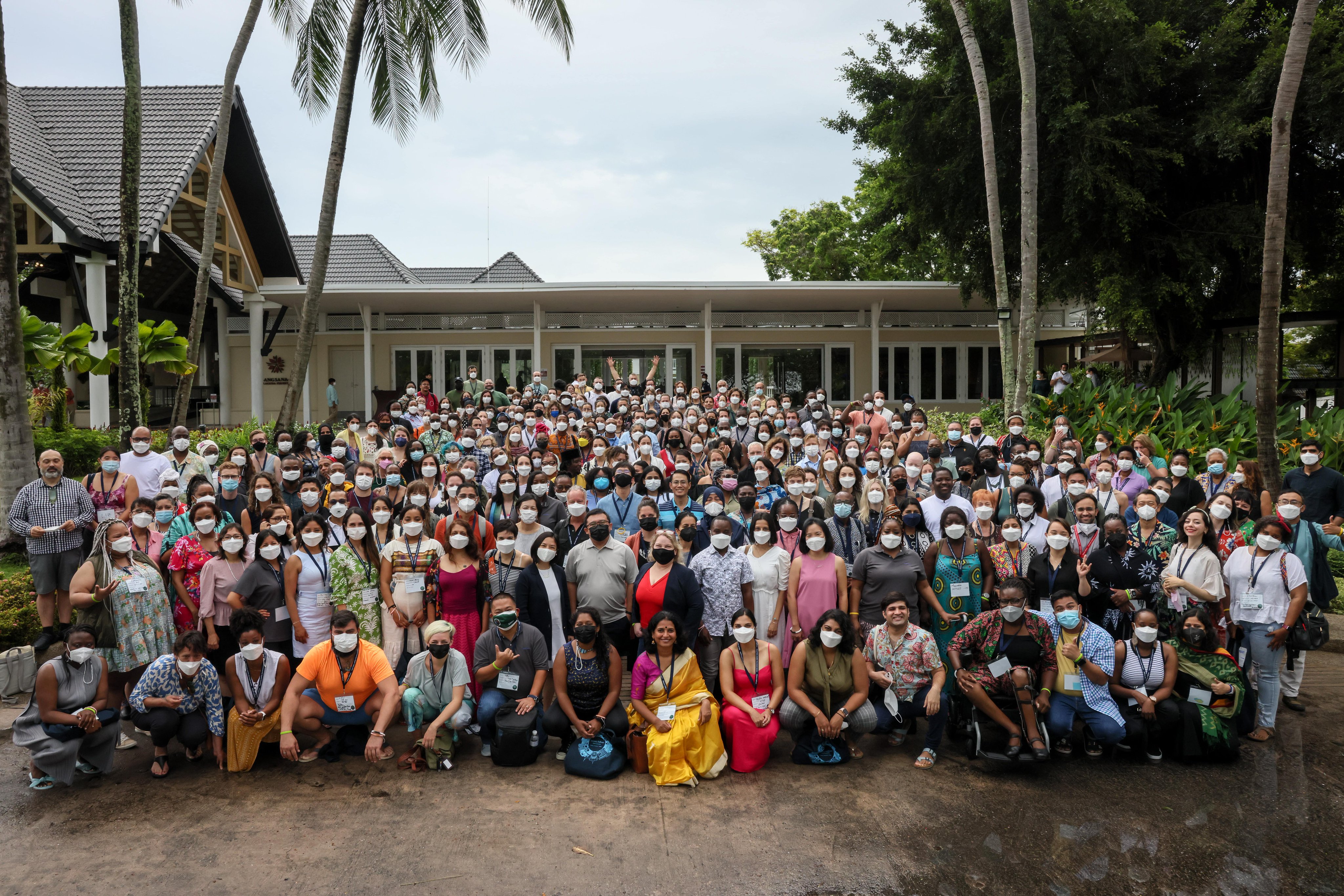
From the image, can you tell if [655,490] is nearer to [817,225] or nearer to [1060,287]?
[1060,287]

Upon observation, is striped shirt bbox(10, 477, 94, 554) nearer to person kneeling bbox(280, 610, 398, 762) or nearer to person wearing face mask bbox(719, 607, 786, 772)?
person kneeling bbox(280, 610, 398, 762)

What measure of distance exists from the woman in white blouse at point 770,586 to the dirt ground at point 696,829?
88 cm

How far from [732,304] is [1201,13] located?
11.2m

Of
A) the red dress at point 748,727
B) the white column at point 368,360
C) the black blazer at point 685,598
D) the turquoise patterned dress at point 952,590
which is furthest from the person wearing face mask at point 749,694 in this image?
the white column at point 368,360

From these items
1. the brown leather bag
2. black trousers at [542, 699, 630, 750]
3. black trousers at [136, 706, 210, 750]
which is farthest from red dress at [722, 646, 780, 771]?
black trousers at [136, 706, 210, 750]

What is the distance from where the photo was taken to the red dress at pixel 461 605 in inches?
247

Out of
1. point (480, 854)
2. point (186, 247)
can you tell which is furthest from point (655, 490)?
point (186, 247)

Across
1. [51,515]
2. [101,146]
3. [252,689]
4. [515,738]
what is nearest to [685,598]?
[515,738]

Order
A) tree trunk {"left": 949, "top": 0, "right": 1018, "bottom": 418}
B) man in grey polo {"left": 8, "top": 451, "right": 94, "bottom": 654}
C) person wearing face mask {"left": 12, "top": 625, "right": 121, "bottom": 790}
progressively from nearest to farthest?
person wearing face mask {"left": 12, "top": 625, "right": 121, "bottom": 790} → man in grey polo {"left": 8, "top": 451, "right": 94, "bottom": 654} → tree trunk {"left": 949, "top": 0, "right": 1018, "bottom": 418}

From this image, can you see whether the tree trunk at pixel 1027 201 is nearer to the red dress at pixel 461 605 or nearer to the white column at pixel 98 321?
the red dress at pixel 461 605

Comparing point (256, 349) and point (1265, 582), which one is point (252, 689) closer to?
point (1265, 582)

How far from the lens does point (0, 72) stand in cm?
852

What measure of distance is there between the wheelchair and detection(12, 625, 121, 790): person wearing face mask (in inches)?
223

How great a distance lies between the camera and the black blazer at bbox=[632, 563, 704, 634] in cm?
618
